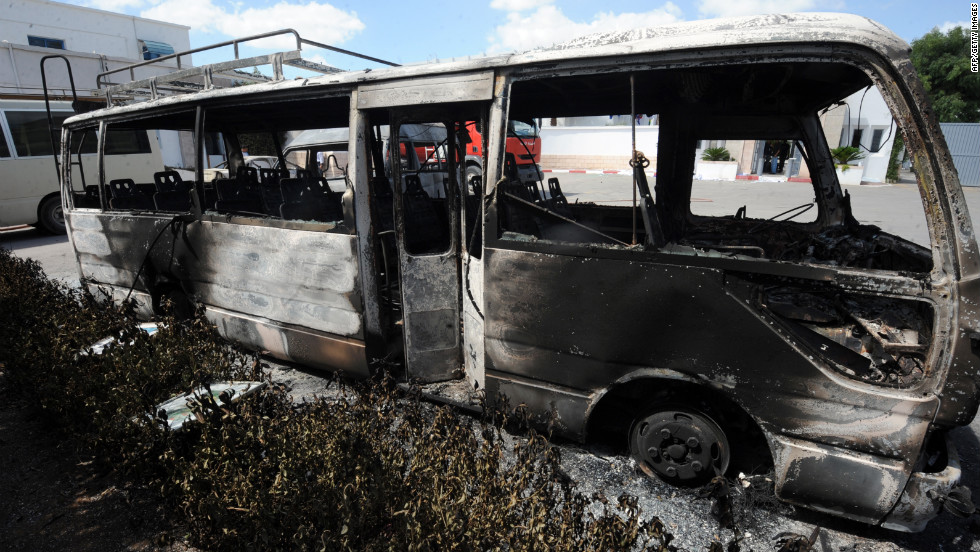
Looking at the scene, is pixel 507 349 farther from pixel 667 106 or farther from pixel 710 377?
pixel 667 106

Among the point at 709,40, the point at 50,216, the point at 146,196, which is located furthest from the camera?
the point at 50,216

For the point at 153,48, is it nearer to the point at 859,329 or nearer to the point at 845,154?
the point at 845,154

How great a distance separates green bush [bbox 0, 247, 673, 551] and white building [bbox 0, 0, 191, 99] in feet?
58.0

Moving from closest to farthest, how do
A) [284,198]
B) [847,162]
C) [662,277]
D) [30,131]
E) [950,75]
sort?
1. [662,277]
2. [284,198]
3. [30,131]
4. [847,162]
5. [950,75]

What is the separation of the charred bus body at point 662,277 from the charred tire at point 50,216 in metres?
10.4

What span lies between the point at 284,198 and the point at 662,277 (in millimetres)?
3679

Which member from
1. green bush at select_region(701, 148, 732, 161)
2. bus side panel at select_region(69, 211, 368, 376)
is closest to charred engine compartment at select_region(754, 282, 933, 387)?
bus side panel at select_region(69, 211, 368, 376)

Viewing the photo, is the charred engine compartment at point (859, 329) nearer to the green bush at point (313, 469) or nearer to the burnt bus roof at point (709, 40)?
the burnt bus roof at point (709, 40)

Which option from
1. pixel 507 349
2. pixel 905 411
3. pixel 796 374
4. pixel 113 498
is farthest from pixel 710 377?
pixel 113 498

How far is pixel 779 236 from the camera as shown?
13.8 feet

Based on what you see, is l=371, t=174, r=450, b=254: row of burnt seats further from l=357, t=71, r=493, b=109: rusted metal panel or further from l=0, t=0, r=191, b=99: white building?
l=0, t=0, r=191, b=99: white building

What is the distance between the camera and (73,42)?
23.5 m

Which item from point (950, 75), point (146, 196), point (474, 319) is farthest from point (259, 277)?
point (950, 75)

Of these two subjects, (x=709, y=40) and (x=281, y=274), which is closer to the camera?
(x=709, y=40)
